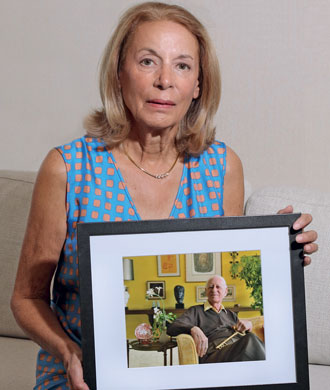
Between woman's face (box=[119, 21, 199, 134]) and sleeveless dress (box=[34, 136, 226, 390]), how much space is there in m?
0.13

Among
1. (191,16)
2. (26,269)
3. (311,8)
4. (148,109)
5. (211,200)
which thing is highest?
(311,8)

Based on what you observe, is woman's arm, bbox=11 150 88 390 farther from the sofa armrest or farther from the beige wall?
the beige wall

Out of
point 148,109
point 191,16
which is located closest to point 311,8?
point 191,16

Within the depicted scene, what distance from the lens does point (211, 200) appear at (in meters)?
1.44

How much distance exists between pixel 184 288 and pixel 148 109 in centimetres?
38

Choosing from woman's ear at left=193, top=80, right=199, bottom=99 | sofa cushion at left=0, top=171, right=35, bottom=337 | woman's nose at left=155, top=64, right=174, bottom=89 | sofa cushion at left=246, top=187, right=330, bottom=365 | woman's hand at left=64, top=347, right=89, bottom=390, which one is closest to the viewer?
woman's hand at left=64, top=347, right=89, bottom=390

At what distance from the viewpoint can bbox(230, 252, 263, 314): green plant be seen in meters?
1.12

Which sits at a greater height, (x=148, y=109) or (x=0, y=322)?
(x=148, y=109)

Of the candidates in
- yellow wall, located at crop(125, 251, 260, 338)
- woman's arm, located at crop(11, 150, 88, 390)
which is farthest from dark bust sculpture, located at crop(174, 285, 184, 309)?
woman's arm, located at crop(11, 150, 88, 390)

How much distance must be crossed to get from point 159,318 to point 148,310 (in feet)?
0.07

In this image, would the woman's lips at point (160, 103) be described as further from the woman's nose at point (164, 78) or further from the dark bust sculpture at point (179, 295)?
the dark bust sculpture at point (179, 295)

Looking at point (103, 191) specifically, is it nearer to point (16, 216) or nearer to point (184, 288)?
point (184, 288)

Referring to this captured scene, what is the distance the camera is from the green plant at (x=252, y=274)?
1.12m

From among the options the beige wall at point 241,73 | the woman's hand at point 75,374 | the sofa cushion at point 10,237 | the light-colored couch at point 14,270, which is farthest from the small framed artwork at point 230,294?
the beige wall at point 241,73
